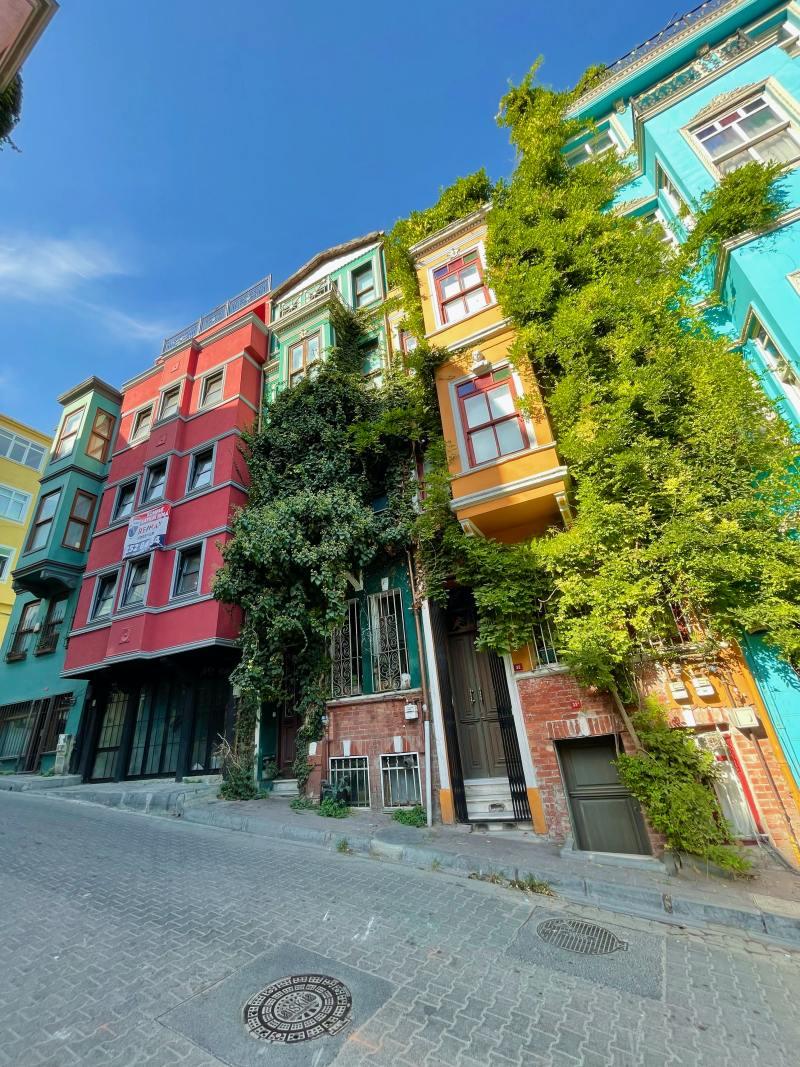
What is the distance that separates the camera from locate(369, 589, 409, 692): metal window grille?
1027 centimetres

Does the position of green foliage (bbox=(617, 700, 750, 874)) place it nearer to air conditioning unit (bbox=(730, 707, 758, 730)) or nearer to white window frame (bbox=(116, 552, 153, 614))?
air conditioning unit (bbox=(730, 707, 758, 730))

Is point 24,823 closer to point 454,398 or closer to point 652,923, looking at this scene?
point 652,923

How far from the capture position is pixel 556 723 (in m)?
7.46

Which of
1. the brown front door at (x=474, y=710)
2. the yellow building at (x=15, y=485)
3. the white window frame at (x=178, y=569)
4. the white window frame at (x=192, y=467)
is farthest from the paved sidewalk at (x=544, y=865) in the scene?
the yellow building at (x=15, y=485)

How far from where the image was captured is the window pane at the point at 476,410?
9752mm

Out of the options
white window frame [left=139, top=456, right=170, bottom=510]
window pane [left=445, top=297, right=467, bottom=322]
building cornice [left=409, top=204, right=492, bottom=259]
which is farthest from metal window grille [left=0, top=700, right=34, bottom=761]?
building cornice [left=409, top=204, right=492, bottom=259]

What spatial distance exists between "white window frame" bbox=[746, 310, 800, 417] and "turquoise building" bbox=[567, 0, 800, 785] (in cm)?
2

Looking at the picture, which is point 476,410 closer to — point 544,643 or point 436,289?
point 436,289

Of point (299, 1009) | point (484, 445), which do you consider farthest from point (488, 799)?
point (484, 445)

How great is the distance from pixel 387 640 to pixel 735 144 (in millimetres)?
12654

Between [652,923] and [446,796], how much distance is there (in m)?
4.15

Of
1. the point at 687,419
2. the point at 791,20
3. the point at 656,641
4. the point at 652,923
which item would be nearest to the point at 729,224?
the point at 687,419

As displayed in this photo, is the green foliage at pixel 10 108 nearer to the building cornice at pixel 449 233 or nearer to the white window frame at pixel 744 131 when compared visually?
the building cornice at pixel 449 233

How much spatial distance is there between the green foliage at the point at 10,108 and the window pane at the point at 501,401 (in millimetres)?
8697
